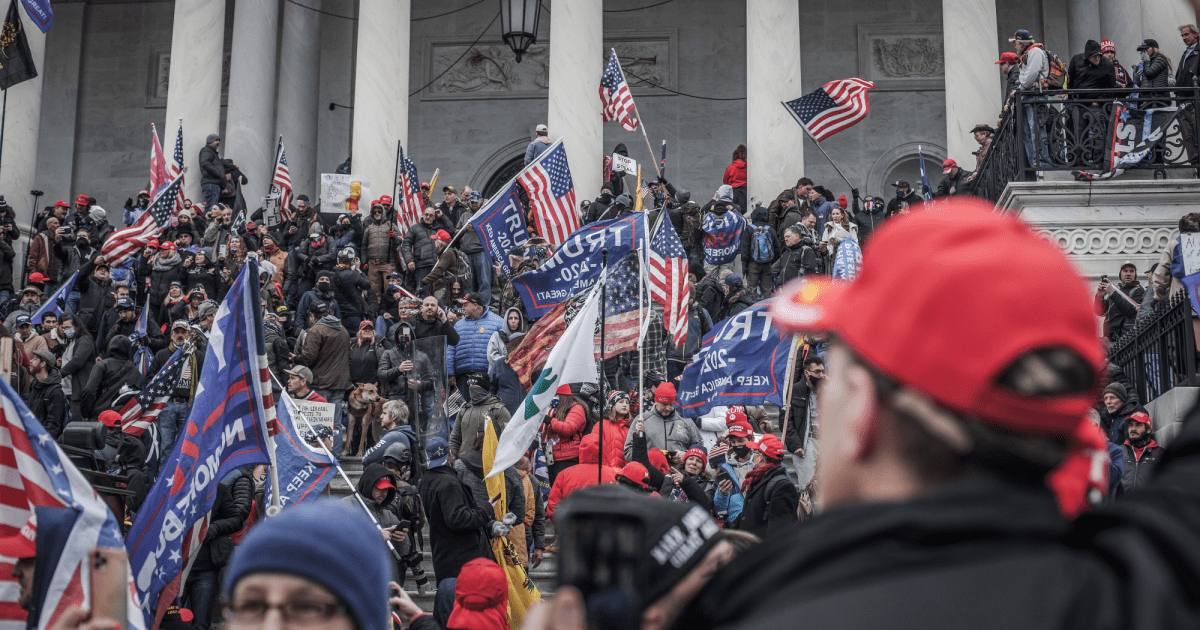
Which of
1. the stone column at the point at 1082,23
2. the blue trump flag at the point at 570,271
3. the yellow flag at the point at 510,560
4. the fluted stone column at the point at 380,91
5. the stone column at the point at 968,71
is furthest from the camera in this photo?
the stone column at the point at 1082,23

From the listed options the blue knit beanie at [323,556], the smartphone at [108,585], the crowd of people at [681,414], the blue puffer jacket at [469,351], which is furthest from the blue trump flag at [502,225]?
the blue knit beanie at [323,556]

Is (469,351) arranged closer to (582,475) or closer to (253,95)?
(582,475)

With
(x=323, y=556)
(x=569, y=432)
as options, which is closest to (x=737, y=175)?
(x=569, y=432)

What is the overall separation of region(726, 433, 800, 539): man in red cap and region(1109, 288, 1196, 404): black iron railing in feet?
13.8

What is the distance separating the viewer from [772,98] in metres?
23.1

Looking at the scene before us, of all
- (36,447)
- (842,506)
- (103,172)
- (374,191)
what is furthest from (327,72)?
(842,506)

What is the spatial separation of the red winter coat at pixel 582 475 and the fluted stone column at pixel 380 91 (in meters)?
14.7

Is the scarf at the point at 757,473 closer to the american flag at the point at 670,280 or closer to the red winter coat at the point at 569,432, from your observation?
the red winter coat at the point at 569,432

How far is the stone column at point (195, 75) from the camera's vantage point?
79.6 feet

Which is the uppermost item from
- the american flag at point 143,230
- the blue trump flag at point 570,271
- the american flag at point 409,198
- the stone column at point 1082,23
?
the stone column at point 1082,23

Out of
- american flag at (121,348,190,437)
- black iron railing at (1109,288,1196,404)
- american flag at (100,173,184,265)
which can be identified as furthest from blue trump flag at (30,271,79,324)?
black iron railing at (1109,288,1196,404)

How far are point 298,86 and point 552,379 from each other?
2125 centimetres

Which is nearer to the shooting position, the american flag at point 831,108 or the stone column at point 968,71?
the american flag at point 831,108

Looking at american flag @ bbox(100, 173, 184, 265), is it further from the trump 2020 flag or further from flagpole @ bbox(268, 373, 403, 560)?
the trump 2020 flag
